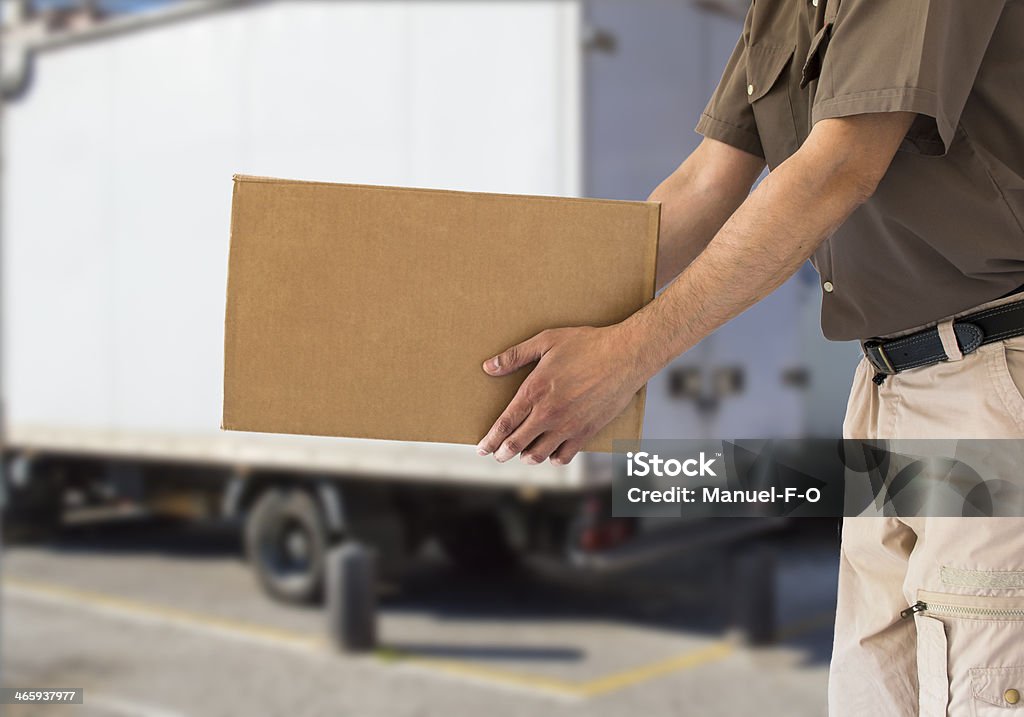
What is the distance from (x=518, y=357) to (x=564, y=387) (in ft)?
0.28

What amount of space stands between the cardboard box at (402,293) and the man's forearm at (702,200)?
1.08 feet

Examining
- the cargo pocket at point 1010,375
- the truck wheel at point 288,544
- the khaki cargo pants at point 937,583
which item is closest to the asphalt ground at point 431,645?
the truck wheel at point 288,544

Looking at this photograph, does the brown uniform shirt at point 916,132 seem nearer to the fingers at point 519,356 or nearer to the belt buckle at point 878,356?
the belt buckle at point 878,356

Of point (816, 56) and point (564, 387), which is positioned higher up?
point (816, 56)

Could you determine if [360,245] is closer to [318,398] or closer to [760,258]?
[318,398]

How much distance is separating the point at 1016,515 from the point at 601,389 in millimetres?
626

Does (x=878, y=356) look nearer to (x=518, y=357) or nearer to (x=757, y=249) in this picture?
(x=757, y=249)

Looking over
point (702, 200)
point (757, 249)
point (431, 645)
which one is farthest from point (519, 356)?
point (431, 645)

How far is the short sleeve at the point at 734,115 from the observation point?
6.30 ft

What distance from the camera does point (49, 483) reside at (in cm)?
887

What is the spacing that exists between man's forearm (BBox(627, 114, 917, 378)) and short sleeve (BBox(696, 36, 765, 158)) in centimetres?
40

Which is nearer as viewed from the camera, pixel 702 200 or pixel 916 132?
pixel 916 132

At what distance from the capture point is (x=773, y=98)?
5.86 ft

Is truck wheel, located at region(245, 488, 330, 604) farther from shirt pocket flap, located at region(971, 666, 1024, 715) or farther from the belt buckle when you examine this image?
shirt pocket flap, located at region(971, 666, 1024, 715)
